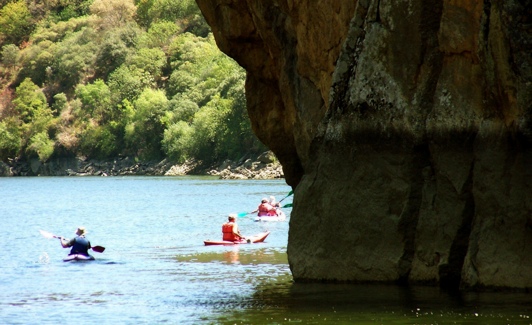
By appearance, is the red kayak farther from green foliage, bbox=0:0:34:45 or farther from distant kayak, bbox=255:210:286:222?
green foliage, bbox=0:0:34:45

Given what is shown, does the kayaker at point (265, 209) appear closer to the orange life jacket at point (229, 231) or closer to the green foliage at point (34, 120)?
the orange life jacket at point (229, 231)

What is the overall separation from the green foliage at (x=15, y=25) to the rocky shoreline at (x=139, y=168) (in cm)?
3964

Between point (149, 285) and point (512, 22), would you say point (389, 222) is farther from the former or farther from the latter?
point (149, 285)

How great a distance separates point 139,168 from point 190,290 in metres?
102

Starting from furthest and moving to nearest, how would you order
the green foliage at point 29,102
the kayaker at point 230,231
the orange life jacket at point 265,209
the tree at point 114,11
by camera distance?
the tree at point 114,11
the green foliage at point 29,102
the orange life jacket at point 265,209
the kayaker at point 230,231

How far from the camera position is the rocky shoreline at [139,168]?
9331 centimetres

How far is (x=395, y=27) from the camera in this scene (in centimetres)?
1764

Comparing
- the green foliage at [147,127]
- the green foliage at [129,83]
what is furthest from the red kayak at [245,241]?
the green foliage at [129,83]

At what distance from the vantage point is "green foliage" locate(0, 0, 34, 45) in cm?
16500

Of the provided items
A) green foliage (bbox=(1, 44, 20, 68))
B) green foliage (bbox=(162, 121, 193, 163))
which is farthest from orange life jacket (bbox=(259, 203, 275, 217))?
green foliage (bbox=(1, 44, 20, 68))

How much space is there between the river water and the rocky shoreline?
2041 inches

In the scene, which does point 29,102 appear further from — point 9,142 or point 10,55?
point 10,55

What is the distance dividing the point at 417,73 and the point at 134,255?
43.7ft

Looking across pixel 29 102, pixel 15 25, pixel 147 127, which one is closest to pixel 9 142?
pixel 29 102
